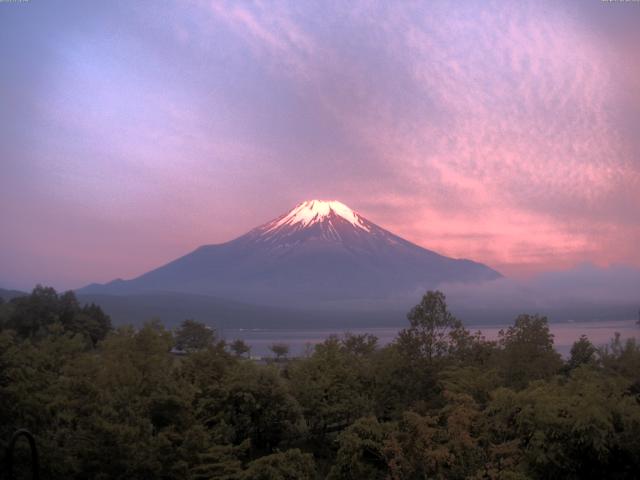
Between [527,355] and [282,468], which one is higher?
[527,355]

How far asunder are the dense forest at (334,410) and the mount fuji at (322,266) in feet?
419

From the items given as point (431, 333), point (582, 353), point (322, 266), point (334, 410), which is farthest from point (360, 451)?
point (322, 266)

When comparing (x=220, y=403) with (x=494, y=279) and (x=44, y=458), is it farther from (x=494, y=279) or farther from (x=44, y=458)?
(x=494, y=279)

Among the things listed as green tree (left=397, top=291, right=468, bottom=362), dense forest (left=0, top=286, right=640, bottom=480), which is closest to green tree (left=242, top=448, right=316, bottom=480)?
dense forest (left=0, top=286, right=640, bottom=480)

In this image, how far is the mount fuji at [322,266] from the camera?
15338 centimetres

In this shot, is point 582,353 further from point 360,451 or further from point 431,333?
point 360,451

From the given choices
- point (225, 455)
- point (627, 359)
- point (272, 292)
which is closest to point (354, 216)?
point (272, 292)

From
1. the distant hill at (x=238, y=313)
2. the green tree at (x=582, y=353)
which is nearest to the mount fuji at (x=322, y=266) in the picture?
the distant hill at (x=238, y=313)

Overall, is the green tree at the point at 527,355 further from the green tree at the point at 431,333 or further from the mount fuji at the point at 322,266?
the mount fuji at the point at 322,266

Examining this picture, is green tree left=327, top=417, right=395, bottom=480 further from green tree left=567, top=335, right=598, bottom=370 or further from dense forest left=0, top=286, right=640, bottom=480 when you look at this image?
green tree left=567, top=335, right=598, bottom=370

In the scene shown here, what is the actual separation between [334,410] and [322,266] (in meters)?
142

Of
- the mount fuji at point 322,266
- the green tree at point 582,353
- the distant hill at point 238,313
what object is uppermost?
the mount fuji at point 322,266

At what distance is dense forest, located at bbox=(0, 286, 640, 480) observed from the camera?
14.7 metres

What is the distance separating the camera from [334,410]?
20.3 metres
